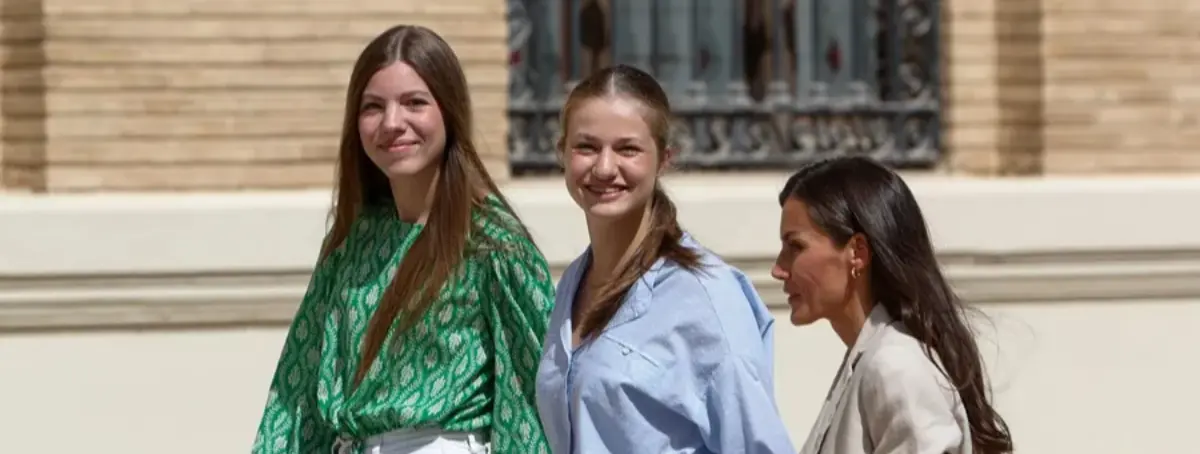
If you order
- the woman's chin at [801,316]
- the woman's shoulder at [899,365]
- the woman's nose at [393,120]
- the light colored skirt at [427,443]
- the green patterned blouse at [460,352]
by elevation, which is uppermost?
the woman's nose at [393,120]

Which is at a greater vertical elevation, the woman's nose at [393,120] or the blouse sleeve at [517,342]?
the woman's nose at [393,120]

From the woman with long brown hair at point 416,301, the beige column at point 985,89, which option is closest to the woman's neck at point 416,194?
the woman with long brown hair at point 416,301

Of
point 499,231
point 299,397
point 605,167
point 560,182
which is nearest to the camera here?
point 605,167

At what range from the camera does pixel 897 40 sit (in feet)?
24.4

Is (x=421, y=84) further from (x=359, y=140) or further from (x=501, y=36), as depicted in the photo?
(x=501, y=36)

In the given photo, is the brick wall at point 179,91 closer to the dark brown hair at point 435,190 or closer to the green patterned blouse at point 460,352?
the dark brown hair at point 435,190

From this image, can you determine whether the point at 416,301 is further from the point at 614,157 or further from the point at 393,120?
the point at 614,157

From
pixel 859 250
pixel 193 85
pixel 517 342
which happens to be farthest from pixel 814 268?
pixel 193 85

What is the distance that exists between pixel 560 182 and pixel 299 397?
336cm

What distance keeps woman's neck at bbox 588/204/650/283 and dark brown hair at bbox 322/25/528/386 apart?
589mm

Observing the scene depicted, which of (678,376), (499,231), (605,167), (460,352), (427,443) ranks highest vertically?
(605,167)

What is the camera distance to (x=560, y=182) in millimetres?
7230

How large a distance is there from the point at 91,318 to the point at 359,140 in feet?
9.85

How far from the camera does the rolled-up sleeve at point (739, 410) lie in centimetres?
298
